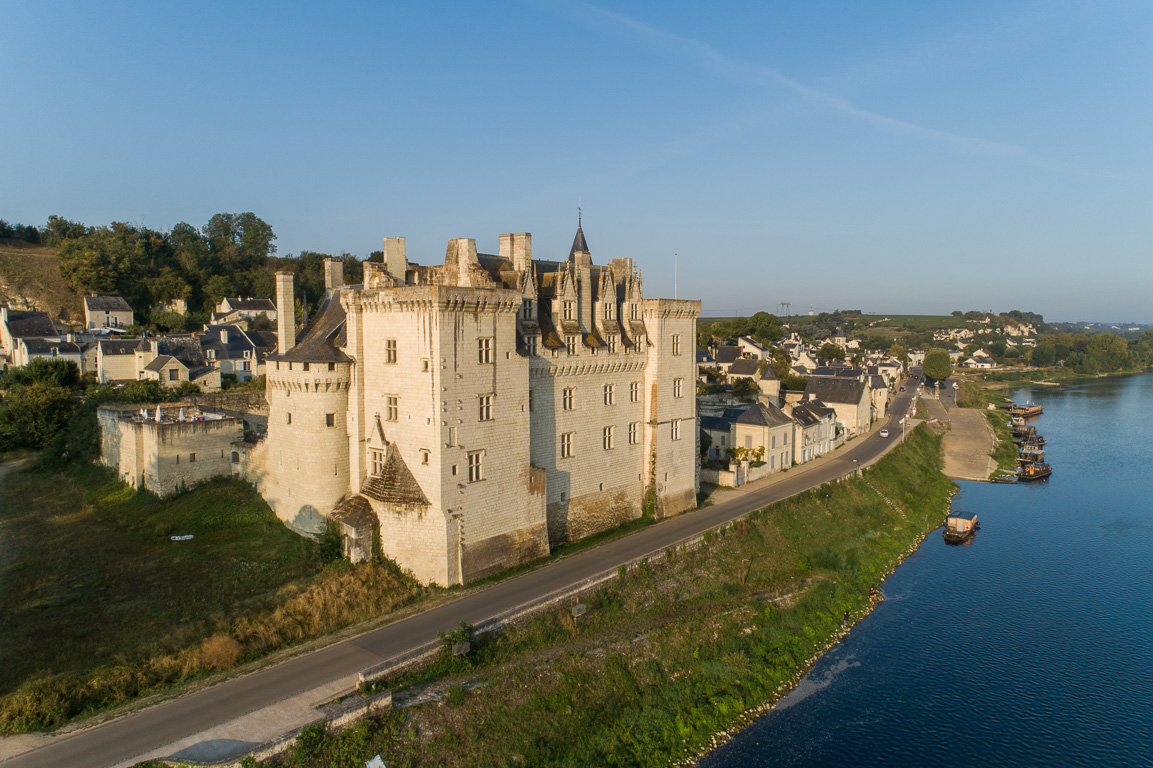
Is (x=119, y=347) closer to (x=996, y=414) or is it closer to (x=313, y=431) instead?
(x=313, y=431)

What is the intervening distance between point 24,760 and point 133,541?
15.7m

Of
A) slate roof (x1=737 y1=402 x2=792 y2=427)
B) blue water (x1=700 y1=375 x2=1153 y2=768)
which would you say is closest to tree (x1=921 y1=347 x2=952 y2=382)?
blue water (x1=700 y1=375 x2=1153 y2=768)

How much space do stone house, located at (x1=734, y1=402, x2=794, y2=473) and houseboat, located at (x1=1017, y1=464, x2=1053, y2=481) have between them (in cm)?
2387

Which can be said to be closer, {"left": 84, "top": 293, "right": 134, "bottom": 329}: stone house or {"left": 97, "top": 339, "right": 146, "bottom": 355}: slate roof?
{"left": 97, "top": 339, "right": 146, "bottom": 355}: slate roof

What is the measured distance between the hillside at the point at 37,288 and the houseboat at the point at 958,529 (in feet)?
274

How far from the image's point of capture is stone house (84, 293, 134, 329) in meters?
69.4

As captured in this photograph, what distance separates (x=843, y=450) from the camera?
55.4m

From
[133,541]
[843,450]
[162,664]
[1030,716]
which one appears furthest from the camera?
[843,450]

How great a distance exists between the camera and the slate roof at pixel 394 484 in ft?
79.9

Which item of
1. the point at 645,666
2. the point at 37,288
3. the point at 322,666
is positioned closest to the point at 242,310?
the point at 37,288

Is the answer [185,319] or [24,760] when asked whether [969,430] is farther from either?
[185,319]

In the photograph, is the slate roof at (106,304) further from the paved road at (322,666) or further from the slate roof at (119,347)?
the paved road at (322,666)

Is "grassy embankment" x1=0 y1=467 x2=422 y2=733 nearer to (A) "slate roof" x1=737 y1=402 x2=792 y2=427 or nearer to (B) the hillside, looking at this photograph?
(A) "slate roof" x1=737 y1=402 x2=792 y2=427

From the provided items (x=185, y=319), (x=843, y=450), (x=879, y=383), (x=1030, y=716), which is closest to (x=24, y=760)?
(x=1030, y=716)
